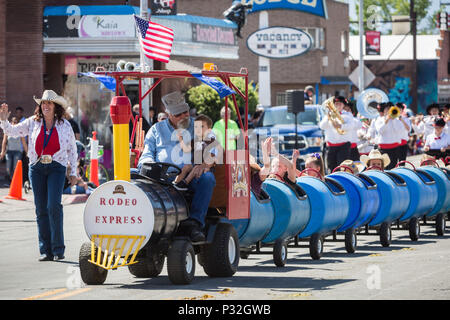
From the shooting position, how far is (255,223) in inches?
470

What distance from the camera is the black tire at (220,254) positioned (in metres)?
11.0

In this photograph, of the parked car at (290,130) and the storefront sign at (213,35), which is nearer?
the parked car at (290,130)

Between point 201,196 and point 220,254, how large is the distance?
25.1 inches

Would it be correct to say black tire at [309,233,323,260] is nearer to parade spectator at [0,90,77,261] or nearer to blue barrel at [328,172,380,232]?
blue barrel at [328,172,380,232]

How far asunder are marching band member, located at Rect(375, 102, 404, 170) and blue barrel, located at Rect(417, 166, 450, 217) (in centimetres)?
324

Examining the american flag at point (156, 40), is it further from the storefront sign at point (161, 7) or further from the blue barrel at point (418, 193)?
the storefront sign at point (161, 7)

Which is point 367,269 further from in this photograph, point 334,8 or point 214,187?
point 334,8

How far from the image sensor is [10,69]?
99.4 ft

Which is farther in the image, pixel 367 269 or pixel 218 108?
pixel 218 108

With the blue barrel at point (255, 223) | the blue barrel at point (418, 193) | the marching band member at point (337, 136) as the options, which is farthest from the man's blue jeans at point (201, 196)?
the marching band member at point (337, 136)

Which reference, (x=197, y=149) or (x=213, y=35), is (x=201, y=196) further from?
(x=213, y=35)

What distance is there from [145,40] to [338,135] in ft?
24.4
